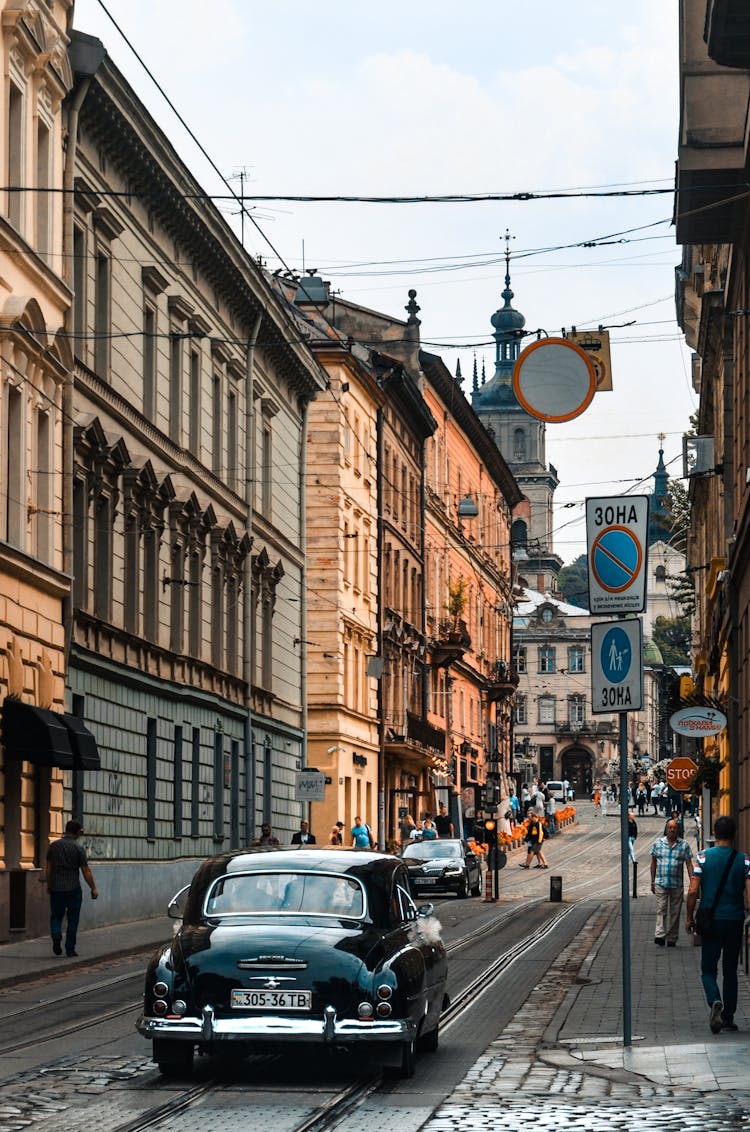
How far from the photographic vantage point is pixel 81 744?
3188 cm

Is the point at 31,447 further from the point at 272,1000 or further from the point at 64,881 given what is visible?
the point at 272,1000

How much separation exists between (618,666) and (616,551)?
2.69 feet

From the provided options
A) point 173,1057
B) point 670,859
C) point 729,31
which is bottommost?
point 173,1057

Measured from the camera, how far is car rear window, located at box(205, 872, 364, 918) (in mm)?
13953

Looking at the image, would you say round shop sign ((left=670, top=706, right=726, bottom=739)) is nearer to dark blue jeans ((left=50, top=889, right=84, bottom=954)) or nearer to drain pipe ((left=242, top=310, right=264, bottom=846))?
dark blue jeans ((left=50, top=889, right=84, bottom=954))

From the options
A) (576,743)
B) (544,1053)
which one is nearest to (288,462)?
(544,1053)

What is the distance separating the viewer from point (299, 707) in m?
57.0

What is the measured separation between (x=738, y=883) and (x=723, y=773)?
840 inches

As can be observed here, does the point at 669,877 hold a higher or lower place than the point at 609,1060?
higher

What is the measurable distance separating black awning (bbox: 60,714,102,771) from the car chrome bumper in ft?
60.5

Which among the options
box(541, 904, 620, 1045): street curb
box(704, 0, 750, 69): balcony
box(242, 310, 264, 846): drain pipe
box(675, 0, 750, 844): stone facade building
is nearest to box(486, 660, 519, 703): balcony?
box(242, 310, 264, 846): drain pipe

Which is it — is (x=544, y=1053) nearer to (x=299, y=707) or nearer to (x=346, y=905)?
(x=346, y=905)

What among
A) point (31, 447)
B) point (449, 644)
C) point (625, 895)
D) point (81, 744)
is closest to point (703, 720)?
point (81, 744)

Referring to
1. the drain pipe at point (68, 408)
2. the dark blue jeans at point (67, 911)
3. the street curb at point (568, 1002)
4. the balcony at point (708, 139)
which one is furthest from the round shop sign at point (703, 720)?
the drain pipe at point (68, 408)
